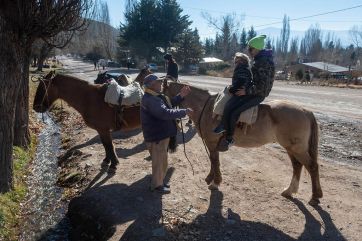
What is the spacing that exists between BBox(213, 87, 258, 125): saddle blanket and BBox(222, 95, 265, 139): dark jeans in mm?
70

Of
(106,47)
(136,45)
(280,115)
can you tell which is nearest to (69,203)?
(280,115)

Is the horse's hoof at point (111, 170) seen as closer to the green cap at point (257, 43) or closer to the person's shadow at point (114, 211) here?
the person's shadow at point (114, 211)

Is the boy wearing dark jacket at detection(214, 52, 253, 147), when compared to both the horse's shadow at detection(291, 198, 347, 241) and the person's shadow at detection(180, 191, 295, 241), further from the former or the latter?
the horse's shadow at detection(291, 198, 347, 241)

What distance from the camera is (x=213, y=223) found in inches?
223

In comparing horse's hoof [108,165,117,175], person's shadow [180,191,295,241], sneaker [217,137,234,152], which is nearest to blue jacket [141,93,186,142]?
sneaker [217,137,234,152]

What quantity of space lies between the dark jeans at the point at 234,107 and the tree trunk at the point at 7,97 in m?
3.76

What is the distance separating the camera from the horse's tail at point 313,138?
6090mm

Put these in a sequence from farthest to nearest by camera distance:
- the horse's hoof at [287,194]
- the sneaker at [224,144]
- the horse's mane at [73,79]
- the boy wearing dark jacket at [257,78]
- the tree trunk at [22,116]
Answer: the tree trunk at [22,116], the horse's mane at [73,79], the horse's hoof at [287,194], the sneaker at [224,144], the boy wearing dark jacket at [257,78]

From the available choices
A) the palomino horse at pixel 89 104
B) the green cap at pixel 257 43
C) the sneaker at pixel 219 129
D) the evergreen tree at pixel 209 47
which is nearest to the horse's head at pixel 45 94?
the palomino horse at pixel 89 104

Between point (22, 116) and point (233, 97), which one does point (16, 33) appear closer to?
point (233, 97)

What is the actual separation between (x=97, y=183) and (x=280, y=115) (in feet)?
12.4

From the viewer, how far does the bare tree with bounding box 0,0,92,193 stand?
6.04 meters

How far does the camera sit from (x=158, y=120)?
20.2 ft

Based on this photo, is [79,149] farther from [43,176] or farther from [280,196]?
[280,196]
